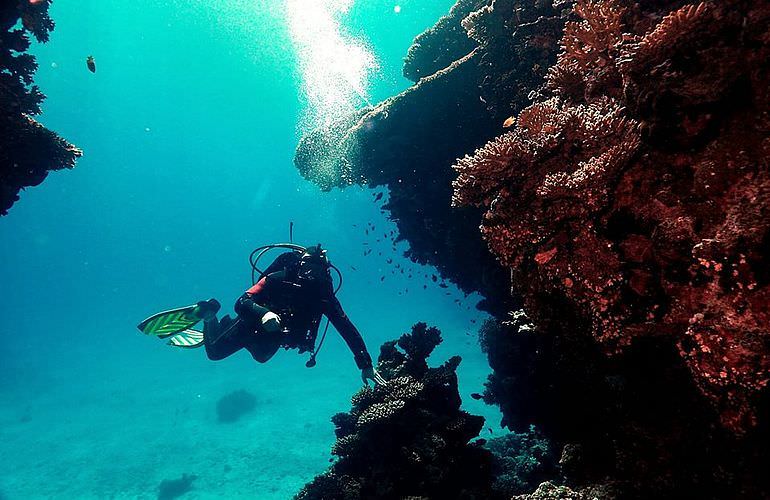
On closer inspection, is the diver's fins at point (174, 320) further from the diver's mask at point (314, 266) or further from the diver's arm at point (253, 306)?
the diver's mask at point (314, 266)

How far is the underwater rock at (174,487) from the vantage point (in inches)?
760

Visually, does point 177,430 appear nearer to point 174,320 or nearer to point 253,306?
point 174,320

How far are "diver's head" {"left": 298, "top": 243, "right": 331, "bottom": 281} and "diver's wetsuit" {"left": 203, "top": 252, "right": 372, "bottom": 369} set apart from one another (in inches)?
2.2

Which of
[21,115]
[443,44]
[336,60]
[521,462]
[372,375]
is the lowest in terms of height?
[521,462]

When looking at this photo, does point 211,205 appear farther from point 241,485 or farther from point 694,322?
point 694,322

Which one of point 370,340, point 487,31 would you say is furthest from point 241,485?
point 370,340

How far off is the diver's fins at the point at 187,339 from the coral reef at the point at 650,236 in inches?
351

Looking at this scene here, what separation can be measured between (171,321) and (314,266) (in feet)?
15.3

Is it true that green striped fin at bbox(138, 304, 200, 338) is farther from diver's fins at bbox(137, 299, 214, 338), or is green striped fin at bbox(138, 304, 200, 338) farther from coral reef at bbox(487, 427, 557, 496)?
coral reef at bbox(487, 427, 557, 496)

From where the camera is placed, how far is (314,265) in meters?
8.60

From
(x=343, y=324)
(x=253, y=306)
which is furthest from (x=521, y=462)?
(x=253, y=306)

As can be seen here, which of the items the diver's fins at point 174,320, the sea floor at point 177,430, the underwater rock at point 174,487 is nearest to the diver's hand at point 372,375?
the diver's fins at point 174,320

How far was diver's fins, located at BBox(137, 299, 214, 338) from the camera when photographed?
386 inches

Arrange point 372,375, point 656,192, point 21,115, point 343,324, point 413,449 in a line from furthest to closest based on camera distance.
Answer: point 343,324 < point 372,375 < point 21,115 < point 413,449 < point 656,192
